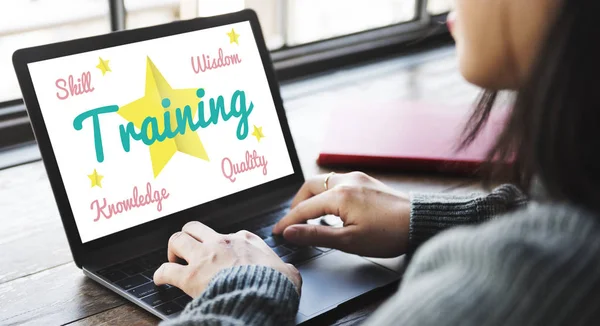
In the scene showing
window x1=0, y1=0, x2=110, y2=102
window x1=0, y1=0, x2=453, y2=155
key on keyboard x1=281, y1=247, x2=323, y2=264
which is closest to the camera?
key on keyboard x1=281, y1=247, x2=323, y2=264

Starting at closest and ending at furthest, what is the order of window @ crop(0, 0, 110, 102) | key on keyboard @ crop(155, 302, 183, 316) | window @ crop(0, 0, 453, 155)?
key on keyboard @ crop(155, 302, 183, 316) → window @ crop(0, 0, 453, 155) → window @ crop(0, 0, 110, 102)

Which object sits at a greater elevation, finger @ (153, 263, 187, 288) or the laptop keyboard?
finger @ (153, 263, 187, 288)

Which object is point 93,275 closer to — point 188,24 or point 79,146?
point 79,146

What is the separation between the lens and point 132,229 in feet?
3.22

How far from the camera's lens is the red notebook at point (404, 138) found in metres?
1.25

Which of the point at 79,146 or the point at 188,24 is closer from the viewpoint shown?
the point at 79,146

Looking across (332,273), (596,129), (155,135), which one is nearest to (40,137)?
(155,135)

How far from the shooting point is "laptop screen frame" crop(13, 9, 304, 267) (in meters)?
0.93

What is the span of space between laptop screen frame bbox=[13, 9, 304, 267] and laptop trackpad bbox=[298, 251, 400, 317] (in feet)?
0.63

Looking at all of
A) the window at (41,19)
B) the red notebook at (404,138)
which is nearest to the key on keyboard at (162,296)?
the red notebook at (404,138)

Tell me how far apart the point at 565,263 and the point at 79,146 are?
653 millimetres

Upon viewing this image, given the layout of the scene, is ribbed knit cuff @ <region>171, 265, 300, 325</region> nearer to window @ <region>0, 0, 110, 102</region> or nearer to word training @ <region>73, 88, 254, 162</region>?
word training @ <region>73, 88, 254, 162</region>

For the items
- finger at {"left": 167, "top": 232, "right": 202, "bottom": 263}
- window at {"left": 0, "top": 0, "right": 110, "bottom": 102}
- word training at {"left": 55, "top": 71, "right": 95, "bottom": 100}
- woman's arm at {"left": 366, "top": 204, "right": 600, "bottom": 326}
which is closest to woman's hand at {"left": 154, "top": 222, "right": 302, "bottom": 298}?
finger at {"left": 167, "top": 232, "right": 202, "bottom": 263}

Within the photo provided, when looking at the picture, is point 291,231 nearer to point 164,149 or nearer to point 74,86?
point 164,149
